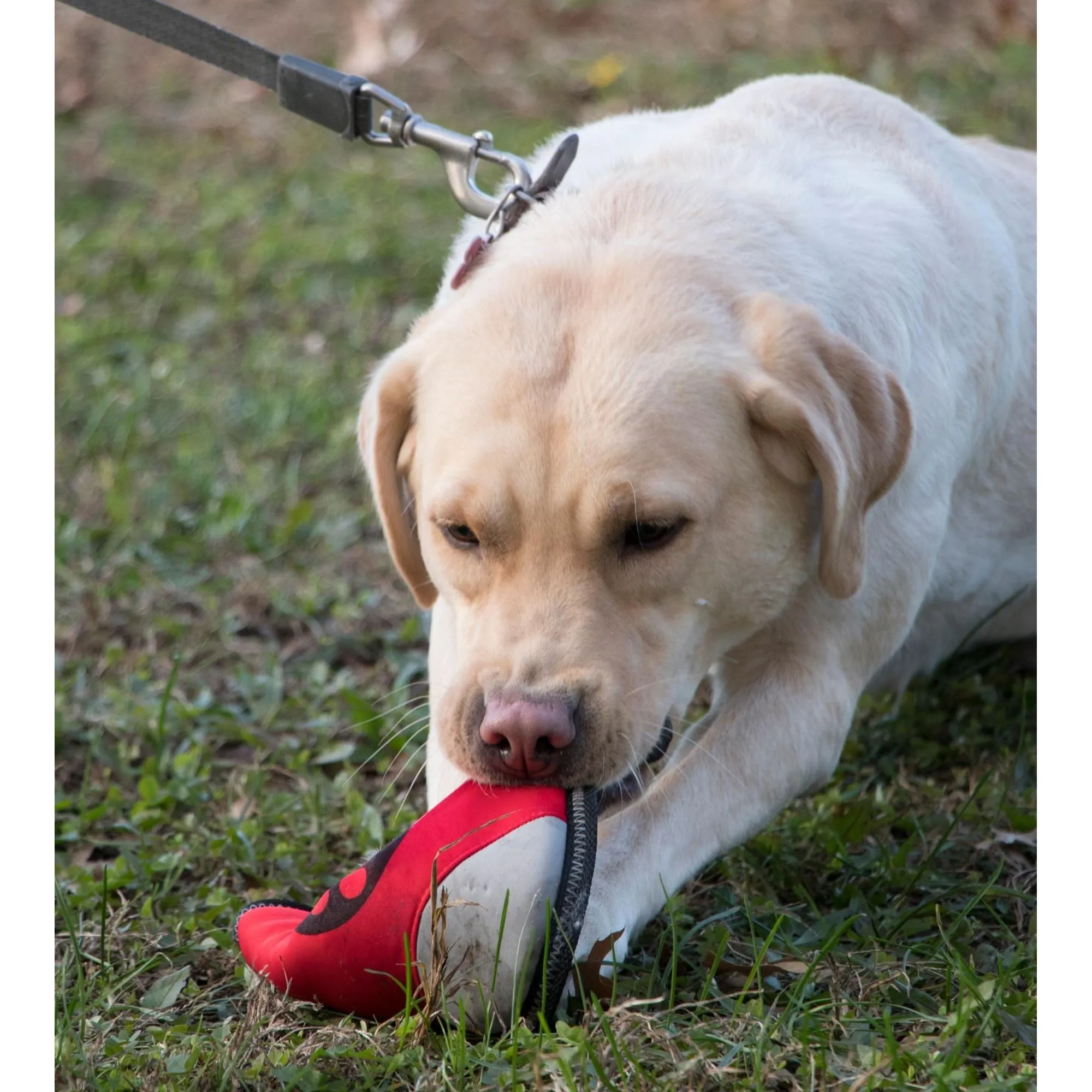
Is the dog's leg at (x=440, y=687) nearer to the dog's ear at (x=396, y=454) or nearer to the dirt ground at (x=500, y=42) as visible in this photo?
the dog's ear at (x=396, y=454)

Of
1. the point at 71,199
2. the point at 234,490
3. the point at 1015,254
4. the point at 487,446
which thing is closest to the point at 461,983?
the point at 487,446

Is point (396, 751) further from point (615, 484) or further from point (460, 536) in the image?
point (615, 484)

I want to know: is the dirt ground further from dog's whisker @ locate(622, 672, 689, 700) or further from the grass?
dog's whisker @ locate(622, 672, 689, 700)

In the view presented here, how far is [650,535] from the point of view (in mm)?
2748

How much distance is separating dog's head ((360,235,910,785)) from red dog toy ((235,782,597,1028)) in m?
0.09

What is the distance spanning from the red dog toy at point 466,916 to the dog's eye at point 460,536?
0.46 metres

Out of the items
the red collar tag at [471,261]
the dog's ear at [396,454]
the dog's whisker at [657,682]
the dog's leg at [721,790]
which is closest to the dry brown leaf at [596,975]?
the dog's leg at [721,790]

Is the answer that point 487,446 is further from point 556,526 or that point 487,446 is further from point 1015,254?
point 1015,254

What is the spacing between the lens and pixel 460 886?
254 cm

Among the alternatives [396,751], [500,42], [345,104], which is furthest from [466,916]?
[500,42]

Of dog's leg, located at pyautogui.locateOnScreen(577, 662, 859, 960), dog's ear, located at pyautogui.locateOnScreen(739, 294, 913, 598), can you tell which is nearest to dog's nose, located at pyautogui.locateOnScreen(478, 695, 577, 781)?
dog's leg, located at pyautogui.locateOnScreen(577, 662, 859, 960)

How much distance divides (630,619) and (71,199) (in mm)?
6447

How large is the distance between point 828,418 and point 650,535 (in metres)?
0.41

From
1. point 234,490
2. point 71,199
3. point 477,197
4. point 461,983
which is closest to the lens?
point 461,983
